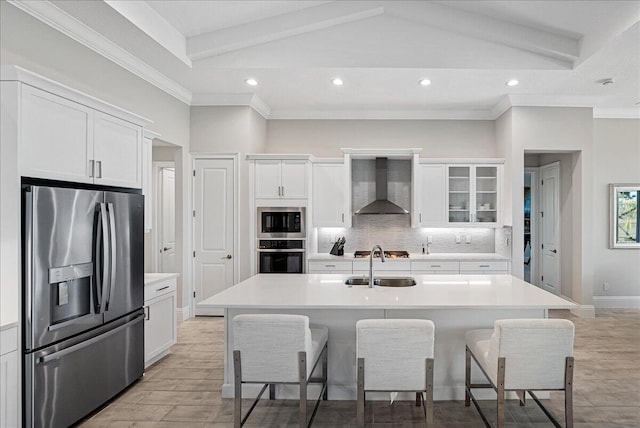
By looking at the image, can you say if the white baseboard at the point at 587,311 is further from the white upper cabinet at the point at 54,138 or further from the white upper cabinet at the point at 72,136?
the white upper cabinet at the point at 54,138

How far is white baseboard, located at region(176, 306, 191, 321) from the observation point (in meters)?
5.43

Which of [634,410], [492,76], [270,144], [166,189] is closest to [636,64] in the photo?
[492,76]

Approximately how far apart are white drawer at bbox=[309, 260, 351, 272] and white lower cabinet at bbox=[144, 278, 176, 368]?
6.44 ft

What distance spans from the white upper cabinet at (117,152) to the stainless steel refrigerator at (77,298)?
0.15 meters

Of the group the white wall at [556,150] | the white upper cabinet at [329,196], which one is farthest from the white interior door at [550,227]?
the white upper cabinet at [329,196]

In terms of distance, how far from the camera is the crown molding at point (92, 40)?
291 cm

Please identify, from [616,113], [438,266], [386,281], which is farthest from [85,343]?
[616,113]

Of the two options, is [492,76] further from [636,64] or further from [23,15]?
[23,15]

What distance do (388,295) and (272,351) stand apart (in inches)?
38.8

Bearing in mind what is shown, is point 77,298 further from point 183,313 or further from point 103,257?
point 183,313

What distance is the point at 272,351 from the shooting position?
246 centimetres

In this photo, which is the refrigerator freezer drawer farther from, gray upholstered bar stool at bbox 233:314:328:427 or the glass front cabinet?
the glass front cabinet

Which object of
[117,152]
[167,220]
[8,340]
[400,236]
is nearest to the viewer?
[8,340]

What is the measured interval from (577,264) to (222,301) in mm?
5202
